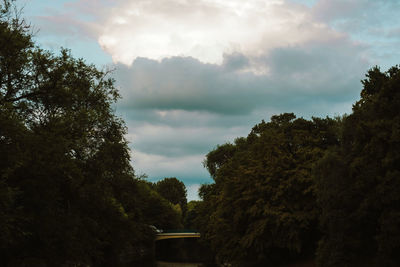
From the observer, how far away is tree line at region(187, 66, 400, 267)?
1051 inches

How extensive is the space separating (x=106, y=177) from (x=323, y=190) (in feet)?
48.7

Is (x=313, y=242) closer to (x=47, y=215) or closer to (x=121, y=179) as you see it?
(x=121, y=179)

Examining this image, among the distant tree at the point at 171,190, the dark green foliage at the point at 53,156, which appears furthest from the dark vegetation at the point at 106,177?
the distant tree at the point at 171,190

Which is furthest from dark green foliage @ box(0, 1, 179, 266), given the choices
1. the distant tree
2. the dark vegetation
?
the distant tree

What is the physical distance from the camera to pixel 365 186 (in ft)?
89.0

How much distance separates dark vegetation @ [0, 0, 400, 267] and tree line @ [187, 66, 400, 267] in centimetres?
9

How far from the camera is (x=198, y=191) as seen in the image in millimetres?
91250

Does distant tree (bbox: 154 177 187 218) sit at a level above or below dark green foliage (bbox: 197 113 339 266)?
above

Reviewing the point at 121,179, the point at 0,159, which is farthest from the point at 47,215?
the point at 121,179

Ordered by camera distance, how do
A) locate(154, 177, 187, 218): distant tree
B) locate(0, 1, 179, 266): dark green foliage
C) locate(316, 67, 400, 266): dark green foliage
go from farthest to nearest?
locate(154, 177, 187, 218): distant tree → locate(316, 67, 400, 266): dark green foliage → locate(0, 1, 179, 266): dark green foliage

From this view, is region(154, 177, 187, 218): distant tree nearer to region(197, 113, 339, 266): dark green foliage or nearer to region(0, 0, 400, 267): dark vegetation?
region(197, 113, 339, 266): dark green foliage

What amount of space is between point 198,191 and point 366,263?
6180 cm

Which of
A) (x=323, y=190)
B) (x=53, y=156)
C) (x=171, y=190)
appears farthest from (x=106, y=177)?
(x=171, y=190)

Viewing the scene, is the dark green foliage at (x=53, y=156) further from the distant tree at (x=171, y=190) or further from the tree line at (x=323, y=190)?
the distant tree at (x=171, y=190)
